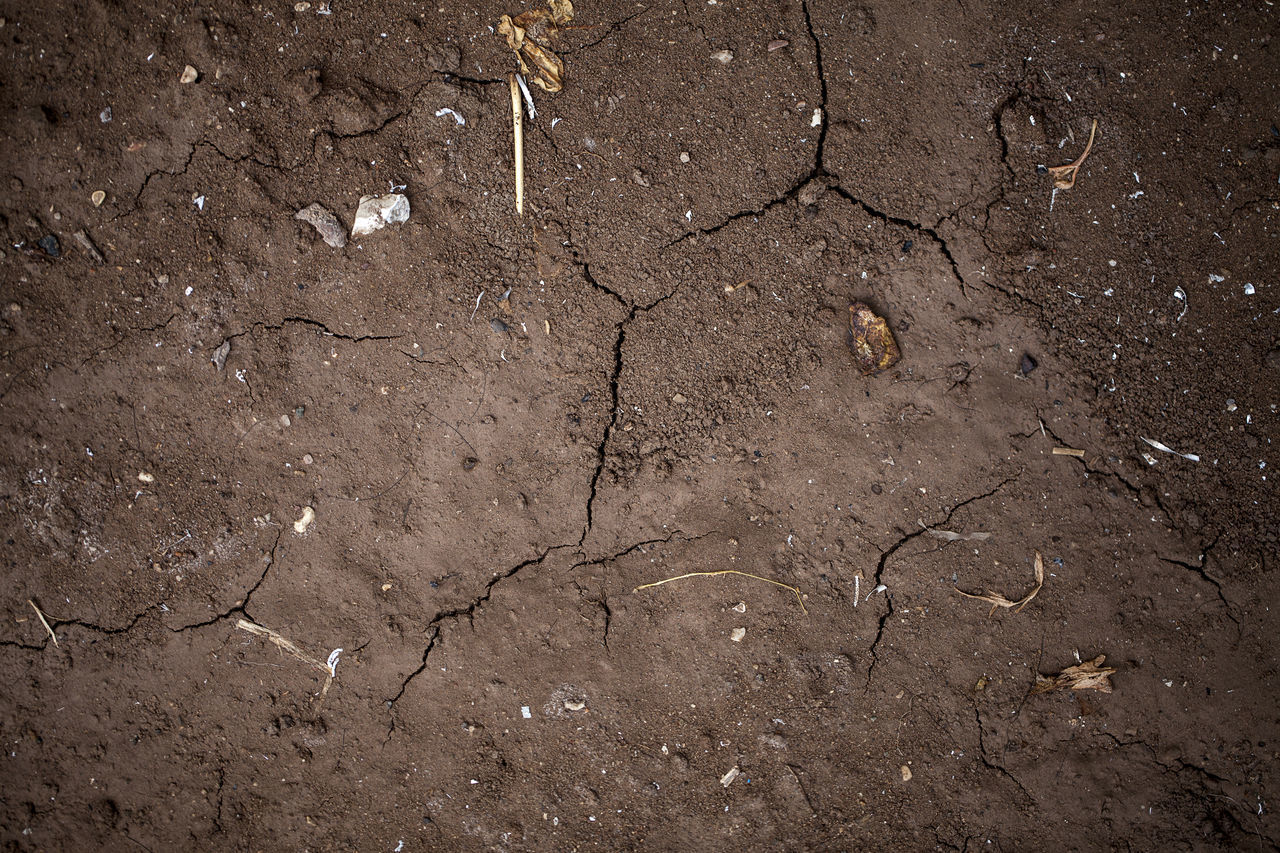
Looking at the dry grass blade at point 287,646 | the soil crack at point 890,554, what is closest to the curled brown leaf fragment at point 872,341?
the soil crack at point 890,554

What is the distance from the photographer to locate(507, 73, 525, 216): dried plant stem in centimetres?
258

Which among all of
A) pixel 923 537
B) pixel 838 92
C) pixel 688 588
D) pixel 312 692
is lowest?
pixel 312 692

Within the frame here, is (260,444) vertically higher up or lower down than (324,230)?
lower down

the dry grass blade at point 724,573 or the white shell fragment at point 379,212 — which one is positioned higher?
the white shell fragment at point 379,212

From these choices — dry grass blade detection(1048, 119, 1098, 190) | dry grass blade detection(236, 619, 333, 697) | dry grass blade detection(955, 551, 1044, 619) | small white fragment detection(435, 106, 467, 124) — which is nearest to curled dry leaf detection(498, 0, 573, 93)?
small white fragment detection(435, 106, 467, 124)

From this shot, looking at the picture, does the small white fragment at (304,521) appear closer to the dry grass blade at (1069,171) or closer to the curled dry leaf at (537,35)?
the curled dry leaf at (537,35)

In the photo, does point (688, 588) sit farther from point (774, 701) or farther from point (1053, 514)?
point (1053, 514)

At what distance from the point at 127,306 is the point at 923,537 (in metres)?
3.57

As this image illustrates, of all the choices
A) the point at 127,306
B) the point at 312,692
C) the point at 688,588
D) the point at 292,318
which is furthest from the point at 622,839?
the point at 127,306

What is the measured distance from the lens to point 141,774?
259 centimetres

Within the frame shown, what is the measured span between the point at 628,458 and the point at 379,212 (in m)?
1.49

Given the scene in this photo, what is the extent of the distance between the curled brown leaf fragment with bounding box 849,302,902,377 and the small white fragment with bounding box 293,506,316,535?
2.45 metres

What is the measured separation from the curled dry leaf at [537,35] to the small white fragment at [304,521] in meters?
2.09

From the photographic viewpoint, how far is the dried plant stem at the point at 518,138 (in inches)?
102
